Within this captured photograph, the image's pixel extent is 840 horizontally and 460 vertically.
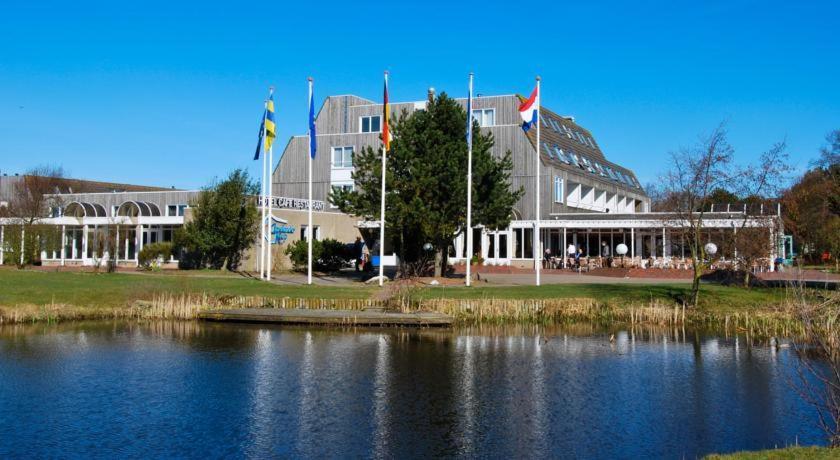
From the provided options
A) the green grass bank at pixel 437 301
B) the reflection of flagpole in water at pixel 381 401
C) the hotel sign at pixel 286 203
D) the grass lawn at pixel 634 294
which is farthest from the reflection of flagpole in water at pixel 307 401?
the hotel sign at pixel 286 203

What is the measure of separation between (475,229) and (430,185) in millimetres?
17088

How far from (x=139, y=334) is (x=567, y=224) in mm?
32835

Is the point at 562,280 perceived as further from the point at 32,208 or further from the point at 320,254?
the point at 32,208

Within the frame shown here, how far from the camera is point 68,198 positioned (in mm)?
53250

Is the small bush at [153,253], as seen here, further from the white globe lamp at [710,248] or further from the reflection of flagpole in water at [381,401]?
the white globe lamp at [710,248]

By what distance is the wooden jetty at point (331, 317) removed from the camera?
26250 millimetres

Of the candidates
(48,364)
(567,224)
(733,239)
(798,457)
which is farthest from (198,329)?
(567,224)

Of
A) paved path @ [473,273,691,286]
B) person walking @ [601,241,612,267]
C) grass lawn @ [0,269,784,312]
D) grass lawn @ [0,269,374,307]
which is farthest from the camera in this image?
person walking @ [601,241,612,267]

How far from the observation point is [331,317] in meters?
26.5

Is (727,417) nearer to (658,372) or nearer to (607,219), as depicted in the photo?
(658,372)

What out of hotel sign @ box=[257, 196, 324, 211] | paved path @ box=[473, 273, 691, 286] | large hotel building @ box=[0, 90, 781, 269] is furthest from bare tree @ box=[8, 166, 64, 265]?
paved path @ box=[473, 273, 691, 286]

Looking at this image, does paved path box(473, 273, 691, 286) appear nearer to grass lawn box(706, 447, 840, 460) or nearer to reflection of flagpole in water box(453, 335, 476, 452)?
reflection of flagpole in water box(453, 335, 476, 452)

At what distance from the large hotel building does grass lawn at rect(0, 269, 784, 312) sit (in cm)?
847

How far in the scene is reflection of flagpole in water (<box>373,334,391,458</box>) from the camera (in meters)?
12.4
